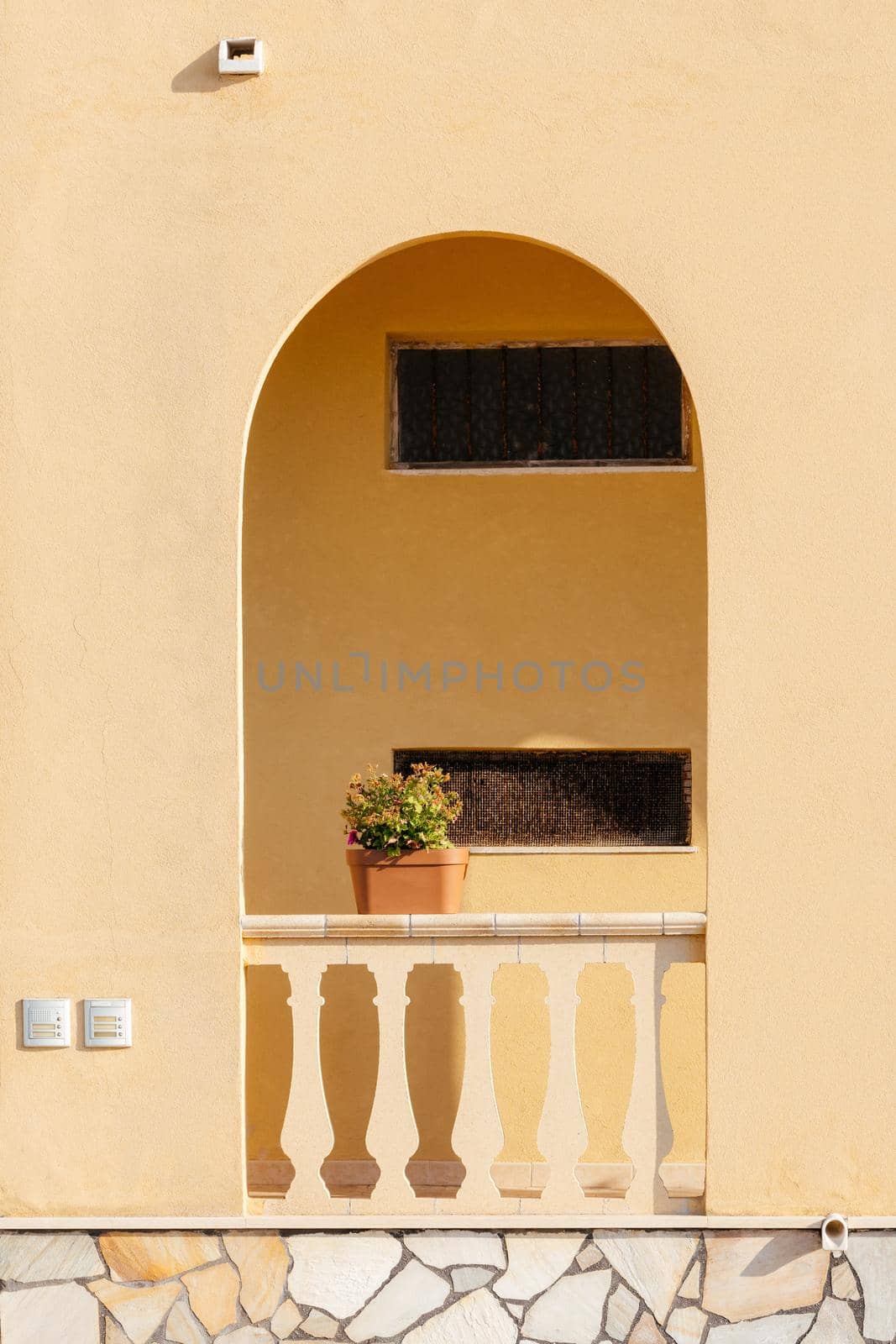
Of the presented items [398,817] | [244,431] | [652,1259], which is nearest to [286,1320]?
[652,1259]

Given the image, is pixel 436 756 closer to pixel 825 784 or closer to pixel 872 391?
pixel 825 784

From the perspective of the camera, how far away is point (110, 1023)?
5.59 m

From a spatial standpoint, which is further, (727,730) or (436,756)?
(436,756)

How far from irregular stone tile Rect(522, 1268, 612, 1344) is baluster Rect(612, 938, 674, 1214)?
294 mm

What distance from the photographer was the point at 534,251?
7441mm

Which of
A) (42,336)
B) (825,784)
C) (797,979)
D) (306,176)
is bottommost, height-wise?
(797,979)

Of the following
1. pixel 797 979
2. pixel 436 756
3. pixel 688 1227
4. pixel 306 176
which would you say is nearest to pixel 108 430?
pixel 306 176

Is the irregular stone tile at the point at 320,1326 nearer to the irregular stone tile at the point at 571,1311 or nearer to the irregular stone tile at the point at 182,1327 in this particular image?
the irregular stone tile at the point at 182,1327

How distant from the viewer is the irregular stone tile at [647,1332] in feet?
17.9

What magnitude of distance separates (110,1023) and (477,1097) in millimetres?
1325

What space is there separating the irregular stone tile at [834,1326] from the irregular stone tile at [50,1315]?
250 cm

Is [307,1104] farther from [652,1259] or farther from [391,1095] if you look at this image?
[652,1259]

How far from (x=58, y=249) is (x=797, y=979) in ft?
12.2

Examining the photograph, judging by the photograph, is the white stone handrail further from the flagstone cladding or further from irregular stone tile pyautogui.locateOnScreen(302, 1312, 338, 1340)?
irregular stone tile pyautogui.locateOnScreen(302, 1312, 338, 1340)
